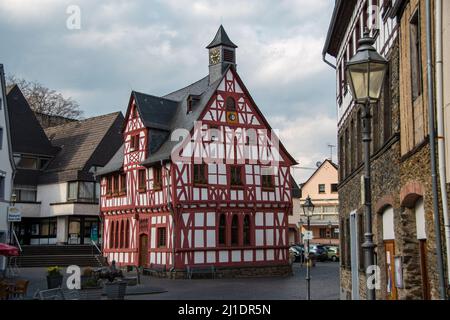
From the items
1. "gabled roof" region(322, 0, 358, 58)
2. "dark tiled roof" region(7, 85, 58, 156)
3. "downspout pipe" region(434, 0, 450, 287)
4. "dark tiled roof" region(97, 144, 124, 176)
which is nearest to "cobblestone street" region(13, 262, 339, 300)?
"dark tiled roof" region(97, 144, 124, 176)

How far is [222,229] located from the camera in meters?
34.2

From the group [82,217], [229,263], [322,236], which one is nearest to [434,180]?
[229,263]

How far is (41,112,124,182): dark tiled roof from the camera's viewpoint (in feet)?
162

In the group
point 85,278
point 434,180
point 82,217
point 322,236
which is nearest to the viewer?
point 434,180

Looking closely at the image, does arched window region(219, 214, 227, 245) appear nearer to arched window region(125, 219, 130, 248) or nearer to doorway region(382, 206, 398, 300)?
arched window region(125, 219, 130, 248)

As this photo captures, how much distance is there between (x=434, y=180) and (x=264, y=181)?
2704 cm

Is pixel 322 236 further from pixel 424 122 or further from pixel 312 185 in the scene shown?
pixel 424 122

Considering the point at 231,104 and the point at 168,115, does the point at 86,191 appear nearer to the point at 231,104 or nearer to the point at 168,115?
the point at 168,115

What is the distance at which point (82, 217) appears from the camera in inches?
1900

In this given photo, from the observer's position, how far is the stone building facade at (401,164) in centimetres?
1057

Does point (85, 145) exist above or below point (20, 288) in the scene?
above

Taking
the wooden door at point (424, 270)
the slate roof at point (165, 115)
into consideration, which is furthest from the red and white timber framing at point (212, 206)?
the wooden door at point (424, 270)

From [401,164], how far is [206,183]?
2243cm

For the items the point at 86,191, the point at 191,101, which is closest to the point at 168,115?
the point at 191,101
